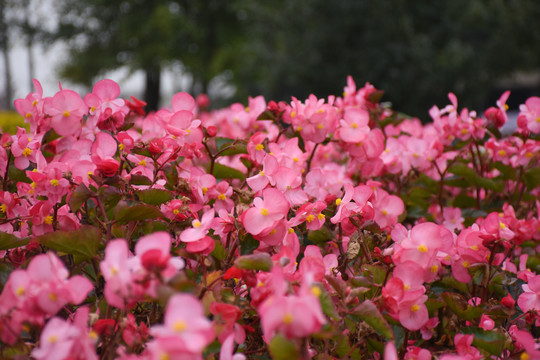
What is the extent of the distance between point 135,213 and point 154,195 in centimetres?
7

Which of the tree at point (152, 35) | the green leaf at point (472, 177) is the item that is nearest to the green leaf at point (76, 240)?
the green leaf at point (472, 177)

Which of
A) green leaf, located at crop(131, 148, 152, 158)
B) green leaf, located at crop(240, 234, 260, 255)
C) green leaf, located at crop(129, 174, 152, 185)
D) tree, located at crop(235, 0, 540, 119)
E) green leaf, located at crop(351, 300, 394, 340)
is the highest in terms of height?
green leaf, located at crop(131, 148, 152, 158)

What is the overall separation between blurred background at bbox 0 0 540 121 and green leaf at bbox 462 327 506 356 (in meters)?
5.75

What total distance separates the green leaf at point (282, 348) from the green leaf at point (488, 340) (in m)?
0.30

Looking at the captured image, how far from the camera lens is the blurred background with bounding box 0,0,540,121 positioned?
6.18m

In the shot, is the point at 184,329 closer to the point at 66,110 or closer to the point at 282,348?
the point at 282,348

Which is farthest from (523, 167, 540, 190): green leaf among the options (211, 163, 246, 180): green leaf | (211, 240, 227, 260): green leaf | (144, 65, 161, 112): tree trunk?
(144, 65, 161, 112): tree trunk

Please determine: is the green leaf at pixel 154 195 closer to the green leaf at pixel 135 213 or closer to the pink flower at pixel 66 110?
the green leaf at pixel 135 213

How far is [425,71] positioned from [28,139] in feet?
20.0

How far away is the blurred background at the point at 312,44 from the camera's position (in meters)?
6.18

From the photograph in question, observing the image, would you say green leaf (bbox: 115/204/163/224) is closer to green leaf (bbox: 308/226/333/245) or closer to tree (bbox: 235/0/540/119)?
green leaf (bbox: 308/226/333/245)

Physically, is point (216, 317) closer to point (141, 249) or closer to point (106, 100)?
point (141, 249)

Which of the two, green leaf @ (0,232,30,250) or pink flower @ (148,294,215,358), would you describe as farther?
green leaf @ (0,232,30,250)

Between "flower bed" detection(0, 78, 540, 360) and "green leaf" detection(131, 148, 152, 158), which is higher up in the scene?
"green leaf" detection(131, 148, 152, 158)
